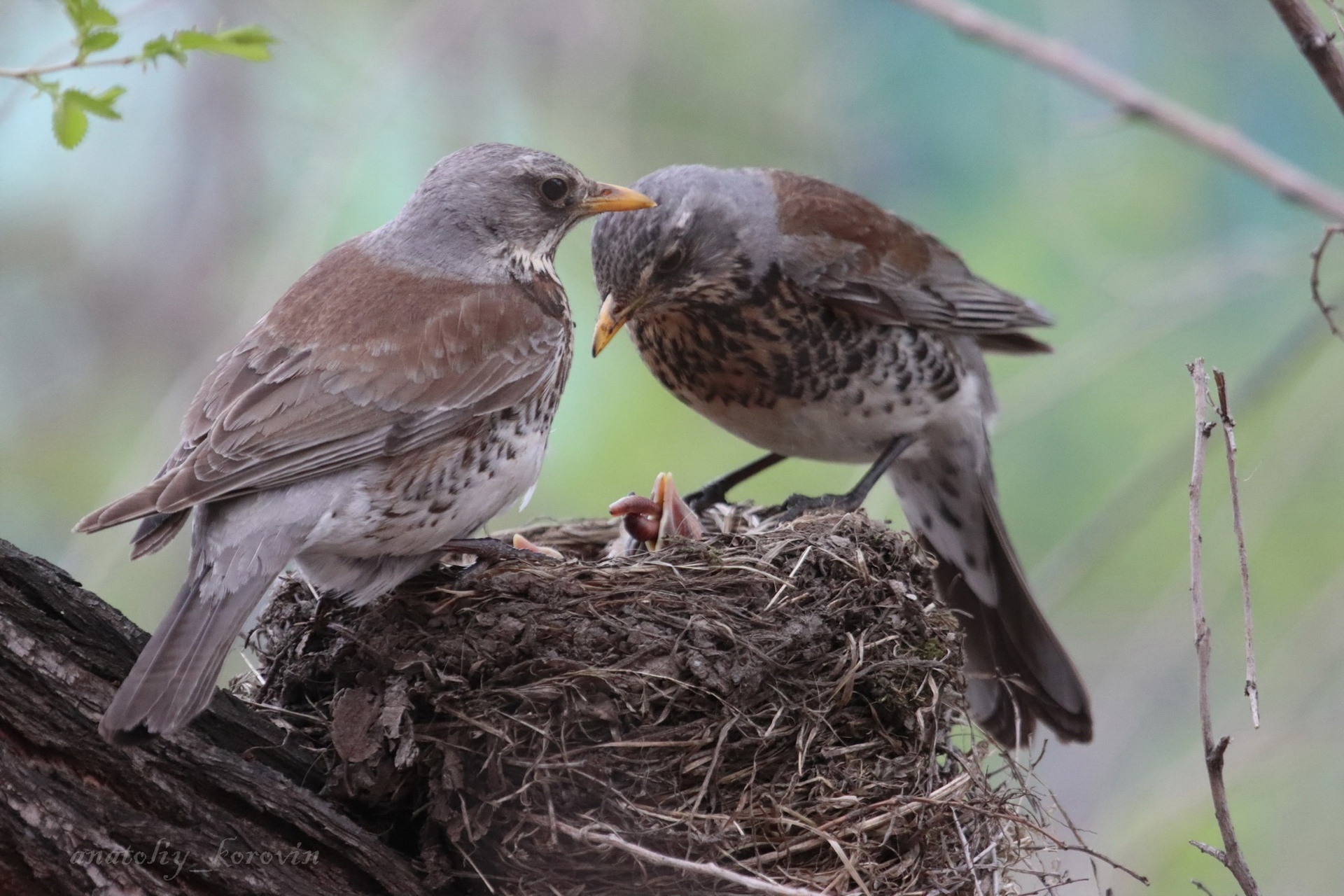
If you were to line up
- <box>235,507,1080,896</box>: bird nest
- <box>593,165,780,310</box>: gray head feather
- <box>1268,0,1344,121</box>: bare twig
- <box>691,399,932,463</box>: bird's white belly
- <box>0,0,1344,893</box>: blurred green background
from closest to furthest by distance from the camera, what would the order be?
1. <box>1268,0,1344,121</box>: bare twig
2. <box>235,507,1080,896</box>: bird nest
3. <box>593,165,780,310</box>: gray head feather
4. <box>691,399,932,463</box>: bird's white belly
5. <box>0,0,1344,893</box>: blurred green background

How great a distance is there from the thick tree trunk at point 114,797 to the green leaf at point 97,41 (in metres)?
1.07

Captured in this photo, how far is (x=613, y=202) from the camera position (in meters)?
4.15

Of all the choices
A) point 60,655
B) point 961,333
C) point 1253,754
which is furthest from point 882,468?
point 60,655

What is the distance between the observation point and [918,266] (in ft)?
16.1

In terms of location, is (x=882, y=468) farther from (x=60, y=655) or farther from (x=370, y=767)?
(x=60, y=655)

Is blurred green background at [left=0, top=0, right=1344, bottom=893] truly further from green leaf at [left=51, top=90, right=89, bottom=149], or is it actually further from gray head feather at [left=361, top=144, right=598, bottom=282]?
green leaf at [left=51, top=90, right=89, bottom=149]

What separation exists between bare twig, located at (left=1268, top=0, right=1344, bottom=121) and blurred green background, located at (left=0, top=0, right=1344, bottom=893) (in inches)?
81.1

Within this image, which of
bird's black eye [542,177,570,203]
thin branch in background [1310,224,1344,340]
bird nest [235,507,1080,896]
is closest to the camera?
thin branch in background [1310,224,1344,340]

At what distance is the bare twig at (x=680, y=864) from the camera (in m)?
2.78

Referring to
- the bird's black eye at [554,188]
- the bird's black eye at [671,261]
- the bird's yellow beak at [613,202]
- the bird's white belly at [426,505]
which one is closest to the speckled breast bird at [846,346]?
the bird's black eye at [671,261]

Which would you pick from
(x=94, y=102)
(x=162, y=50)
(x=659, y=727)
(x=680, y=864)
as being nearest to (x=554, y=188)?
(x=162, y=50)

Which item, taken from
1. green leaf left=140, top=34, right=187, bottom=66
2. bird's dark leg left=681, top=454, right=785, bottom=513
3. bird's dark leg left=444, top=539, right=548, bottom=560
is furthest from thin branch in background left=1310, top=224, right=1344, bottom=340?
green leaf left=140, top=34, right=187, bottom=66

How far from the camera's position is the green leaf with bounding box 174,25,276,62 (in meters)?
2.82

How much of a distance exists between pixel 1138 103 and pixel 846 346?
1.22m
